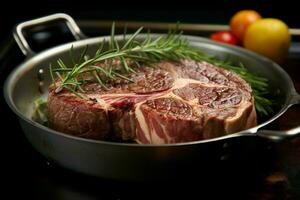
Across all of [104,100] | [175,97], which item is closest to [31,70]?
[104,100]

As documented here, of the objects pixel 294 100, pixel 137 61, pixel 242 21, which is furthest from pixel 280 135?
pixel 242 21

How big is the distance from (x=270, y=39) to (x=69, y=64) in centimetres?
73

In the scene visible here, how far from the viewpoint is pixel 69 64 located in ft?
5.98

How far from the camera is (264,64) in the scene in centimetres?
174

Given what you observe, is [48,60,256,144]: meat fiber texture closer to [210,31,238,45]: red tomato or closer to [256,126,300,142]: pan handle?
[256,126,300,142]: pan handle

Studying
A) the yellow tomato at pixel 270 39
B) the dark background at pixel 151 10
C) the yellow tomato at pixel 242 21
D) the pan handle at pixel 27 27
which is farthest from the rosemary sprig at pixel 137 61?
the dark background at pixel 151 10

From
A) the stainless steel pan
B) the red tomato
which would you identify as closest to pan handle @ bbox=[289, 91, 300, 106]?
the stainless steel pan

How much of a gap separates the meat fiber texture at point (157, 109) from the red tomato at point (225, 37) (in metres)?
0.66

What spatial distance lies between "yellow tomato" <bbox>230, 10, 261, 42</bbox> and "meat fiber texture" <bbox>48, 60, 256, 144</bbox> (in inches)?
27.2

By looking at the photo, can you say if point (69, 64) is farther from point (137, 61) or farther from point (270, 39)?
point (270, 39)

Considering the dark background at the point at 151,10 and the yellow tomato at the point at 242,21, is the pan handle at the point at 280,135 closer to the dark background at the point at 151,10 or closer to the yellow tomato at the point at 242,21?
the yellow tomato at the point at 242,21

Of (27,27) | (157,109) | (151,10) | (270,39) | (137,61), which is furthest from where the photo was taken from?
(151,10)

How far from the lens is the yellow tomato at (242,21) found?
218 cm

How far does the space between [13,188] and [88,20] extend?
3.81 feet
